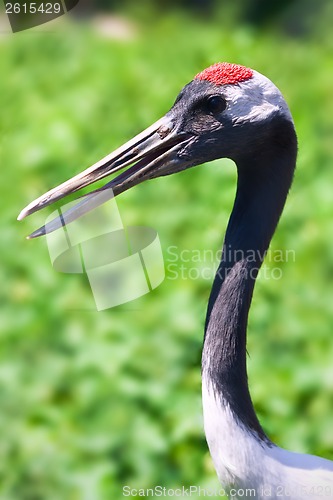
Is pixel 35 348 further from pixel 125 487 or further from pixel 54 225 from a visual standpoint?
pixel 54 225

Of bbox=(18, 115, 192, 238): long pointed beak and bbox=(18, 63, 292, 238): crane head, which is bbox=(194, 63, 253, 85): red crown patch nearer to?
bbox=(18, 63, 292, 238): crane head

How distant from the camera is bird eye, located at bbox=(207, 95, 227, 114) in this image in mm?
2160

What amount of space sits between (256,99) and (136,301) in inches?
66.5

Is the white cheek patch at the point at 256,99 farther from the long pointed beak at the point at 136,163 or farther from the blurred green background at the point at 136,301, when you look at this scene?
the blurred green background at the point at 136,301

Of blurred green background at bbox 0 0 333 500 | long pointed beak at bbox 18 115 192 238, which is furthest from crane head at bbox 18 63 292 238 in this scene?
blurred green background at bbox 0 0 333 500

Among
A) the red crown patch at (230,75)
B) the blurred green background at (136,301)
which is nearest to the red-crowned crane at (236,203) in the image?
the red crown patch at (230,75)

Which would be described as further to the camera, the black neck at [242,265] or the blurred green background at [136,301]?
the blurred green background at [136,301]

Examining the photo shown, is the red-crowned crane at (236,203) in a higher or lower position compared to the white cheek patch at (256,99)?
lower

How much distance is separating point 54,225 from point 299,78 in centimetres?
310

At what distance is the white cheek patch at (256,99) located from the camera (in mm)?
2131

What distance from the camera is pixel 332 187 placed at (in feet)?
14.0

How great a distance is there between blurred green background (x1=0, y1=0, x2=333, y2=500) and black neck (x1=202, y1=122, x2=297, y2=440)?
924 mm

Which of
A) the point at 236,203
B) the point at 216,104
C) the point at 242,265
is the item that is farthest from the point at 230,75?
the point at 242,265

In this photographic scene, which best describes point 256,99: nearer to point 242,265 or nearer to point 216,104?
point 216,104
